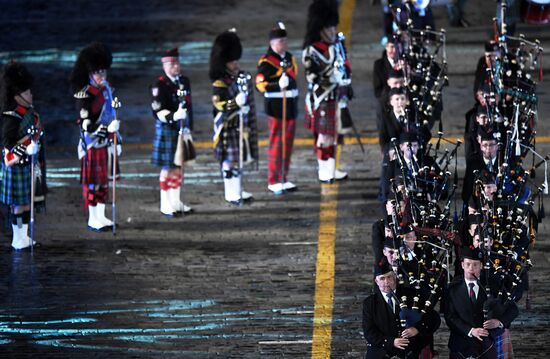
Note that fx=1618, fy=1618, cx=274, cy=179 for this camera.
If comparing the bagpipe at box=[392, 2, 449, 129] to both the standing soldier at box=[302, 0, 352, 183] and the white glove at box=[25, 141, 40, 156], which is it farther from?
the white glove at box=[25, 141, 40, 156]

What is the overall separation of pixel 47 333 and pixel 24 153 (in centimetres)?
320

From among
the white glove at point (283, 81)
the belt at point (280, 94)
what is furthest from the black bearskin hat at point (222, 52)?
the belt at point (280, 94)

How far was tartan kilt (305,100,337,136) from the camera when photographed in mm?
23859

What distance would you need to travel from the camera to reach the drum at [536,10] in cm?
2473

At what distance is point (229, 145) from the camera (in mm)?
23188

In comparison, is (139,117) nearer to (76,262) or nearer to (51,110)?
(51,110)

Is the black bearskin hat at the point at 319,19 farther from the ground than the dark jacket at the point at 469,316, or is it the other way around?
the black bearskin hat at the point at 319,19

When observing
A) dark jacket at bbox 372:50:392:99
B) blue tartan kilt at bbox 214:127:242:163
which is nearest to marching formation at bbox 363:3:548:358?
dark jacket at bbox 372:50:392:99

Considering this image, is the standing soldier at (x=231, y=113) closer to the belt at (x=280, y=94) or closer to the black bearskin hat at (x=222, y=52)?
the black bearskin hat at (x=222, y=52)

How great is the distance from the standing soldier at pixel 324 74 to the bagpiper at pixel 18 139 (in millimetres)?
4444

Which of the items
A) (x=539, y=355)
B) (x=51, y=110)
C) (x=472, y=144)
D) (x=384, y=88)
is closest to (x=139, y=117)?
(x=51, y=110)

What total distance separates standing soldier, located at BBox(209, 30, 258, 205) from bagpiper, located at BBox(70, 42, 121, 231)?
1.60 meters

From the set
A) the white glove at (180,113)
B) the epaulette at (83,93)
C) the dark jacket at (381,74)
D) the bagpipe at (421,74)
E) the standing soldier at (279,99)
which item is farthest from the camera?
the dark jacket at (381,74)

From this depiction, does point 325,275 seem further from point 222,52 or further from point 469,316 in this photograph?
point 469,316
